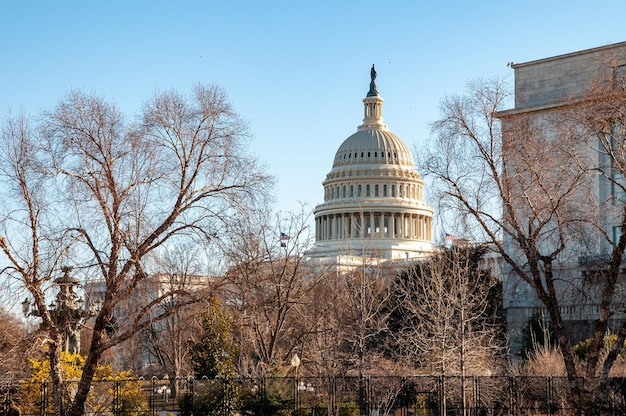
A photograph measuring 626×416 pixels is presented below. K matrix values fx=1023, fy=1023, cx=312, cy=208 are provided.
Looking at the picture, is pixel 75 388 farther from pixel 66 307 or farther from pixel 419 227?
pixel 419 227

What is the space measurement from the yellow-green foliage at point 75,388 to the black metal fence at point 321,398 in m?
0.03

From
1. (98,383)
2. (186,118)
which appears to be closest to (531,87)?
(98,383)

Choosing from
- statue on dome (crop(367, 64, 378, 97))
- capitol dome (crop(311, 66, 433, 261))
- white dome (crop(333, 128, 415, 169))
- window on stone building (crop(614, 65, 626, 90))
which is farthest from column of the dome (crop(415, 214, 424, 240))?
window on stone building (crop(614, 65, 626, 90))

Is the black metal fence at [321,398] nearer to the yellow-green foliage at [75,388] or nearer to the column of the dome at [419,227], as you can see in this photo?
the yellow-green foliage at [75,388]

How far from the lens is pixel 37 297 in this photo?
21.0m

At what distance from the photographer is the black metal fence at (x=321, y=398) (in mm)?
31547

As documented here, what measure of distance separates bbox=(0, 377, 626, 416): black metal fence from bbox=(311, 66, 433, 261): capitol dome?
330 ft

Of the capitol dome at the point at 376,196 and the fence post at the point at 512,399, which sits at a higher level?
the capitol dome at the point at 376,196

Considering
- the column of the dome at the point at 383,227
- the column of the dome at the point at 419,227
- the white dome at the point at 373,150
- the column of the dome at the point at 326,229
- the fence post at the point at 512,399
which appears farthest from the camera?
the white dome at the point at 373,150

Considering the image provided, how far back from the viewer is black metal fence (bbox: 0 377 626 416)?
31.5 m

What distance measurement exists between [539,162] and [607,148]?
1741 millimetres

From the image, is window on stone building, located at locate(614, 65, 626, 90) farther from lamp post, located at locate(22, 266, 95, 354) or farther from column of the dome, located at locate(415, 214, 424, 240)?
column of the dome, located at locate(415, 214, 424, 240)

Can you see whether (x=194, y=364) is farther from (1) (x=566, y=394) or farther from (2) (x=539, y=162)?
(2) (x=539, y=162)

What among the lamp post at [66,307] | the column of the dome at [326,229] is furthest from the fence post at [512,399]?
the column of the dome at [326,229]
